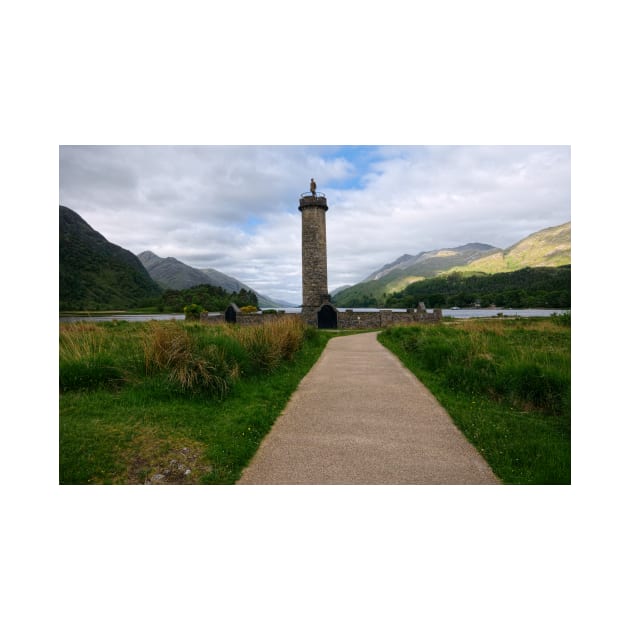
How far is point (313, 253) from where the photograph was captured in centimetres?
3288

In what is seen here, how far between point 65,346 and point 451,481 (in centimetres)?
802

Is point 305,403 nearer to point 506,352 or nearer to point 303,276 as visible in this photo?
point 506,352

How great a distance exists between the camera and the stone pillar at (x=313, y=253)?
107 feet

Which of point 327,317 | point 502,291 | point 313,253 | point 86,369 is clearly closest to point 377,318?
point 327,317

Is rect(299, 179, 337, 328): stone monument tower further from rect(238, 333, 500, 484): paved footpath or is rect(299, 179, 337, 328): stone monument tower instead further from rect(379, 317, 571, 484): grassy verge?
rect(238, 333, 500, 484): paved footpath

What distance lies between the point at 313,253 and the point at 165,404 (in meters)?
28.1

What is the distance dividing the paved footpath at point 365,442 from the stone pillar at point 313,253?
2508 cm

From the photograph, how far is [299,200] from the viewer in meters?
33.2

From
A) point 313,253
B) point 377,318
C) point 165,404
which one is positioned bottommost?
point 165,404

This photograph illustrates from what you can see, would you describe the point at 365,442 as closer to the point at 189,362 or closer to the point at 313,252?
the point at 189,362

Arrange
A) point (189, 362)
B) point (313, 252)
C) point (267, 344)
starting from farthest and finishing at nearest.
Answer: point (313, 252) < point (267, 344) < point (189, 362)

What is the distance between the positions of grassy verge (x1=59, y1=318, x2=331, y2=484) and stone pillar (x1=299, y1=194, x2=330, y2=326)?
2336 cm
